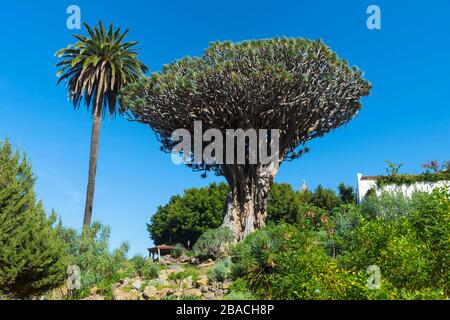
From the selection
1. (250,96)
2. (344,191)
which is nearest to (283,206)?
(344,191)

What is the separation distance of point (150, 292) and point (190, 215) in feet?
109

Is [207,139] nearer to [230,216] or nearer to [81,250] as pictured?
[230,216]

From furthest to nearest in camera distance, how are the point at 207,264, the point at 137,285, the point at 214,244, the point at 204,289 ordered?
1. the point at 214,244
2. the point at 207,264
3. the point at 137,285
4. the point at 204,289

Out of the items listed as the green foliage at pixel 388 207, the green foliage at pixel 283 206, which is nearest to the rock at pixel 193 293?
the green foliage at pixel 388 207

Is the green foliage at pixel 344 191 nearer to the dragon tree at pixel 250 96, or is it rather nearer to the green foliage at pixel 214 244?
the dragon tree at pixel 250 96

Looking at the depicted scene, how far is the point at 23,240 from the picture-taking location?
751 inches

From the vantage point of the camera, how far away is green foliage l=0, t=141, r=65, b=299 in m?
18.6

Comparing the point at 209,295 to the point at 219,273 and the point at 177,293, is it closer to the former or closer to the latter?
the point at 177,293

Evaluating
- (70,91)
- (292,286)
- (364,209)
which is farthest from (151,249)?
(292,286)

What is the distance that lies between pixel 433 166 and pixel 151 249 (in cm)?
3215

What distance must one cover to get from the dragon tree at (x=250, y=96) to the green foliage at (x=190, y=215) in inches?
857

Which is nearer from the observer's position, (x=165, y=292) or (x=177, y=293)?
(x=177, y=293)

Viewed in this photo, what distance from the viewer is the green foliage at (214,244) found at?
74.5 feet

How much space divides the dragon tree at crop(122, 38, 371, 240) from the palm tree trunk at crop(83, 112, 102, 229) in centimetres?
397
